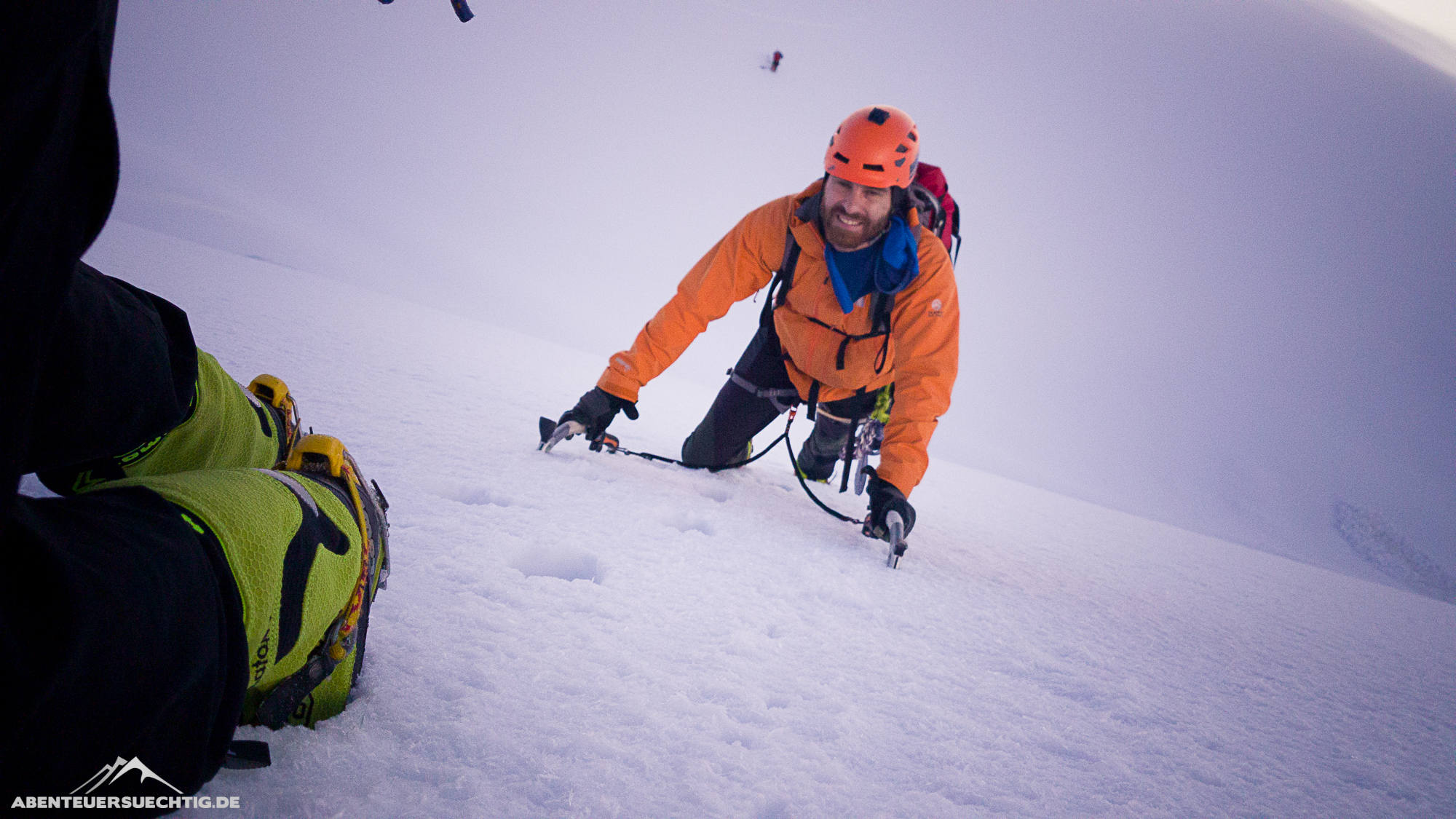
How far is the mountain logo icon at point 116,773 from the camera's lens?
1.22ft

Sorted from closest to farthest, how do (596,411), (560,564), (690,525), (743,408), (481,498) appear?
(560,564) < (481,498) < (690,525) < (596,411) < (743,408)

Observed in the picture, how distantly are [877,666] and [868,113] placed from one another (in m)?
1.73

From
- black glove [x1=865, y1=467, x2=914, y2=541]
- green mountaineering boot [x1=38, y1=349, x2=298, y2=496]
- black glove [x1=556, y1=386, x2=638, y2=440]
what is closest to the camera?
green mountaineering boot [x1=38, y1=349, x2=298, y2=496]

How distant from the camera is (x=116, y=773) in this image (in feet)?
1.26

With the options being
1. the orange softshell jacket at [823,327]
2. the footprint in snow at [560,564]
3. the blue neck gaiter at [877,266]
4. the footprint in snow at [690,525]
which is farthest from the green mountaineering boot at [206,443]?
the blue neck gaiter at [877,266]

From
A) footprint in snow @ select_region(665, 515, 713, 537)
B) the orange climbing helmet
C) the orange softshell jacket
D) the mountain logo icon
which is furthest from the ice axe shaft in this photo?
the mountain logo icon

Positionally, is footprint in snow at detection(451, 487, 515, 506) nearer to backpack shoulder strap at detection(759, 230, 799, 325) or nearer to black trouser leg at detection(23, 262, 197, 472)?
black trouser leg at detection(23, 262, 197, 472)

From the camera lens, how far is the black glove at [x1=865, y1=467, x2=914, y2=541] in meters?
1.89

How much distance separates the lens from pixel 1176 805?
37.3 inches

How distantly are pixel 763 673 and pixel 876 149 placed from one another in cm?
166

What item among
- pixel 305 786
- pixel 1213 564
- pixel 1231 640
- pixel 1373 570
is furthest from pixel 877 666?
pixel 1373 570

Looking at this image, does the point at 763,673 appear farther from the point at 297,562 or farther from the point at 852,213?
the point at 852,213

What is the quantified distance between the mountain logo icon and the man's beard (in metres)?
2.00

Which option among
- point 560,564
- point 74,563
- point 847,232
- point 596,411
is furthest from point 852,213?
point 74,563
